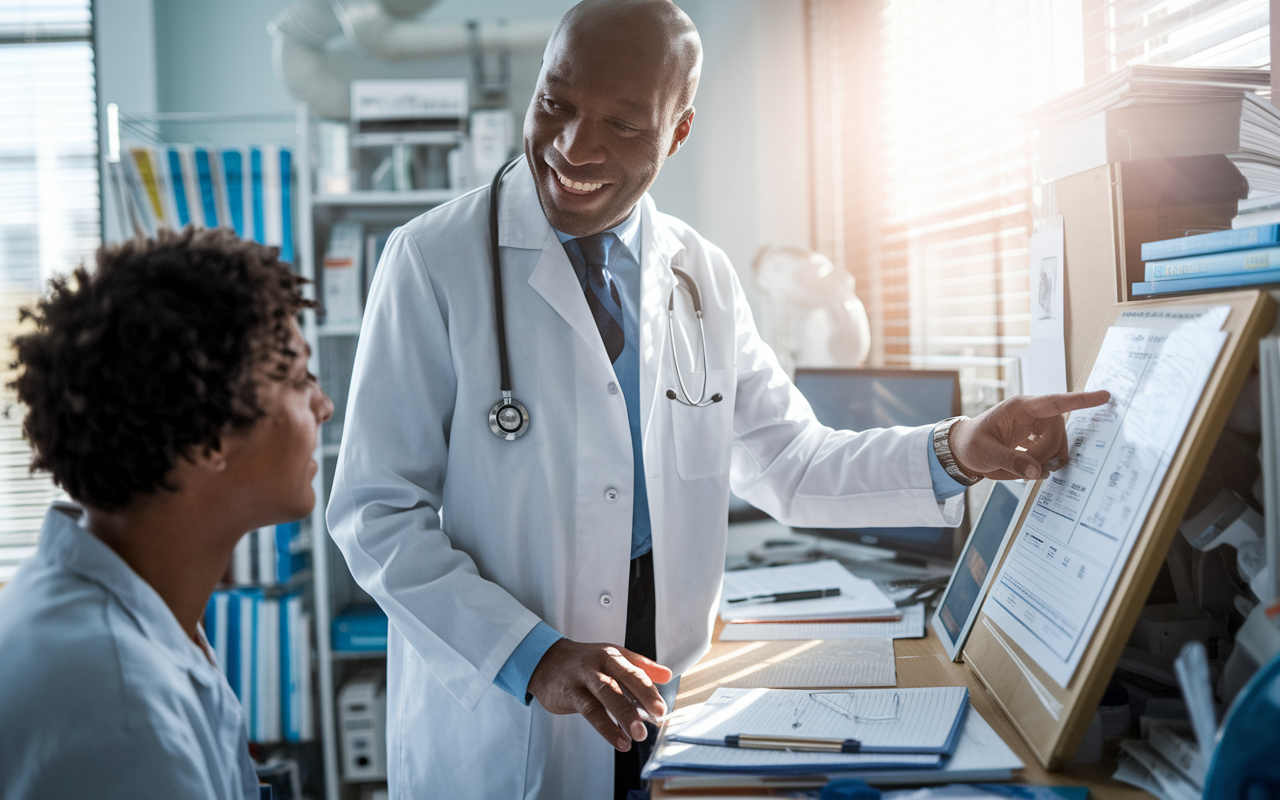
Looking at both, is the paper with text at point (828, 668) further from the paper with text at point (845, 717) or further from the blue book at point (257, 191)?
the blue book at point (257, 191)

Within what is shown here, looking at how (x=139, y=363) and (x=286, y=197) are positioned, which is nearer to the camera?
(x=139, y=363)

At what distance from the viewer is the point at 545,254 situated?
4.38 feet

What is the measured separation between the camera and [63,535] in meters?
0.74

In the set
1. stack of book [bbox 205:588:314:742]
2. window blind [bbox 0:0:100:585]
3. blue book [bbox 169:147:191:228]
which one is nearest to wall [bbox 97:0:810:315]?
window blind [bbox 0:0:100:585]

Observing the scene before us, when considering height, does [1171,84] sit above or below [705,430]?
above

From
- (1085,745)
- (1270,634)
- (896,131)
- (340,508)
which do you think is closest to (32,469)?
(340,508)

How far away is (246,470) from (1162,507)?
84 cm

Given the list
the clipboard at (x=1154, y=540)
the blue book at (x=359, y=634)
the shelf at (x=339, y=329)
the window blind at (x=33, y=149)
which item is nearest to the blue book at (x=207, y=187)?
the shelf at (x=339, y=329)

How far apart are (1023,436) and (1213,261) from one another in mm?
304

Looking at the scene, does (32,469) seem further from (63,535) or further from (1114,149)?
(1114,149)

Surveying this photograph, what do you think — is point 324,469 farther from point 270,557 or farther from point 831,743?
point 831,743

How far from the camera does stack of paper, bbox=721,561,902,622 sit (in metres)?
1.46

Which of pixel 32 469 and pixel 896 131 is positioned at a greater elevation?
pixel 896 131

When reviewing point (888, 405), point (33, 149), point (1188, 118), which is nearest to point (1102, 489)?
point (1188, 118)
